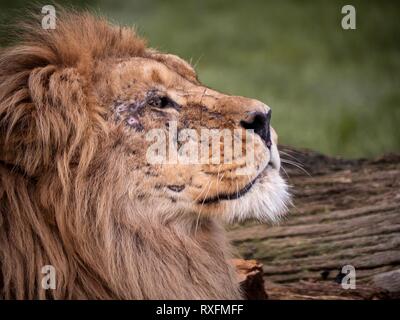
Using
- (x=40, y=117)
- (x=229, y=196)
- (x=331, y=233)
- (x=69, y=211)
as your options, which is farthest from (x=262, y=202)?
(x=331, y=233)

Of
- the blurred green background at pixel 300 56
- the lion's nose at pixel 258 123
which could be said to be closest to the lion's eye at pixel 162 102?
the lion's nose at pixel 258 123

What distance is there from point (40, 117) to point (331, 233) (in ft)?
7.02

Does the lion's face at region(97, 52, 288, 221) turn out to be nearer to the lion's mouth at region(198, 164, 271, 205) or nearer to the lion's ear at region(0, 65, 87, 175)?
the lion's mouth at region(198, 164, 271, 205)

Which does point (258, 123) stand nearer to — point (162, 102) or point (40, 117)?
point (162, 102)

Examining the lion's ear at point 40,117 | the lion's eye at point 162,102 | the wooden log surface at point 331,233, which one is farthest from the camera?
the wooden log surface at point 331,233

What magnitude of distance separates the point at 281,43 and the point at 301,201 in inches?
319

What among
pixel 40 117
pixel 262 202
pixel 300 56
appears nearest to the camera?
pixel 40 117

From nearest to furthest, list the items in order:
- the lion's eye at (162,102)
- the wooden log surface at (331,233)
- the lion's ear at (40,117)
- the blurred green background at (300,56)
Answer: the lion's ear at (40,117) → the lion's eye at (162,102) → the wooden log surface at (331,233) → the blurred green background at (300,56)

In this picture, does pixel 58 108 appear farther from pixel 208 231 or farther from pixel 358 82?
pixel 358 82

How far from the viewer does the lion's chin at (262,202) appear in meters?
3.56

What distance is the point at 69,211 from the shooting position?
3.50 metres

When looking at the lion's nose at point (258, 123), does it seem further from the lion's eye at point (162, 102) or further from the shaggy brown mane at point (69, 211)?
the shaggy brown mane at point (69, 211)

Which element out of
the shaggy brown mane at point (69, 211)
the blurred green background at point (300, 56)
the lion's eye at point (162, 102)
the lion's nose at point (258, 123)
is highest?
Result: the blurred green background at point (300, 56)
